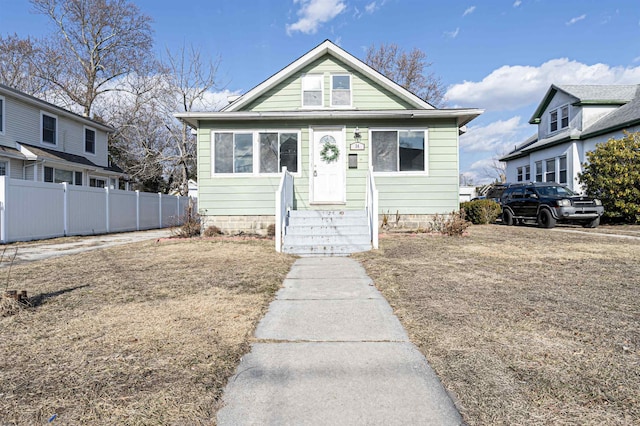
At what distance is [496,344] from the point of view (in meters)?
2.84

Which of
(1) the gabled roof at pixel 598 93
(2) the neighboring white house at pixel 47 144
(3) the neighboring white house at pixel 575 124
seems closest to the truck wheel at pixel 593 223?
(3) the neighboring white house at pixel 575 124

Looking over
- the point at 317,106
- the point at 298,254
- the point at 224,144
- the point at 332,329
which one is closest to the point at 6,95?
the point at 224,144

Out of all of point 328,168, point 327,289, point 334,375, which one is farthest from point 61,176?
point 334,375

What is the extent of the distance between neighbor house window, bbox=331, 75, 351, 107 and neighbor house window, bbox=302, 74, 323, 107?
40 centimetres

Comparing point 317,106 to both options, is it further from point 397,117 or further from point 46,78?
point 46,78

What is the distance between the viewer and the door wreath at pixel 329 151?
1102cm

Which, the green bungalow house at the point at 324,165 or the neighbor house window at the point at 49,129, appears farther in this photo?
the neighbor house window at the point at 49,129

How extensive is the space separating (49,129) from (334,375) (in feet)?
65.6

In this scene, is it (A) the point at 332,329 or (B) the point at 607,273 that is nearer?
(A) the point at 332,329

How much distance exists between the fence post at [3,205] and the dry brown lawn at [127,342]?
18.7 feet

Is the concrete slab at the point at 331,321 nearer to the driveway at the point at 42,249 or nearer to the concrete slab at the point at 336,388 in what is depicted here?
the concrete slab at the point at 336,388

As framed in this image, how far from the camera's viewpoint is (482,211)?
1494cm

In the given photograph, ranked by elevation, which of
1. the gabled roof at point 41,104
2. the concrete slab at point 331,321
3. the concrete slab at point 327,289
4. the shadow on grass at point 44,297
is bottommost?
the concrete slab at point 331,321

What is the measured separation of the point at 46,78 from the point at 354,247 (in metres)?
27.3
